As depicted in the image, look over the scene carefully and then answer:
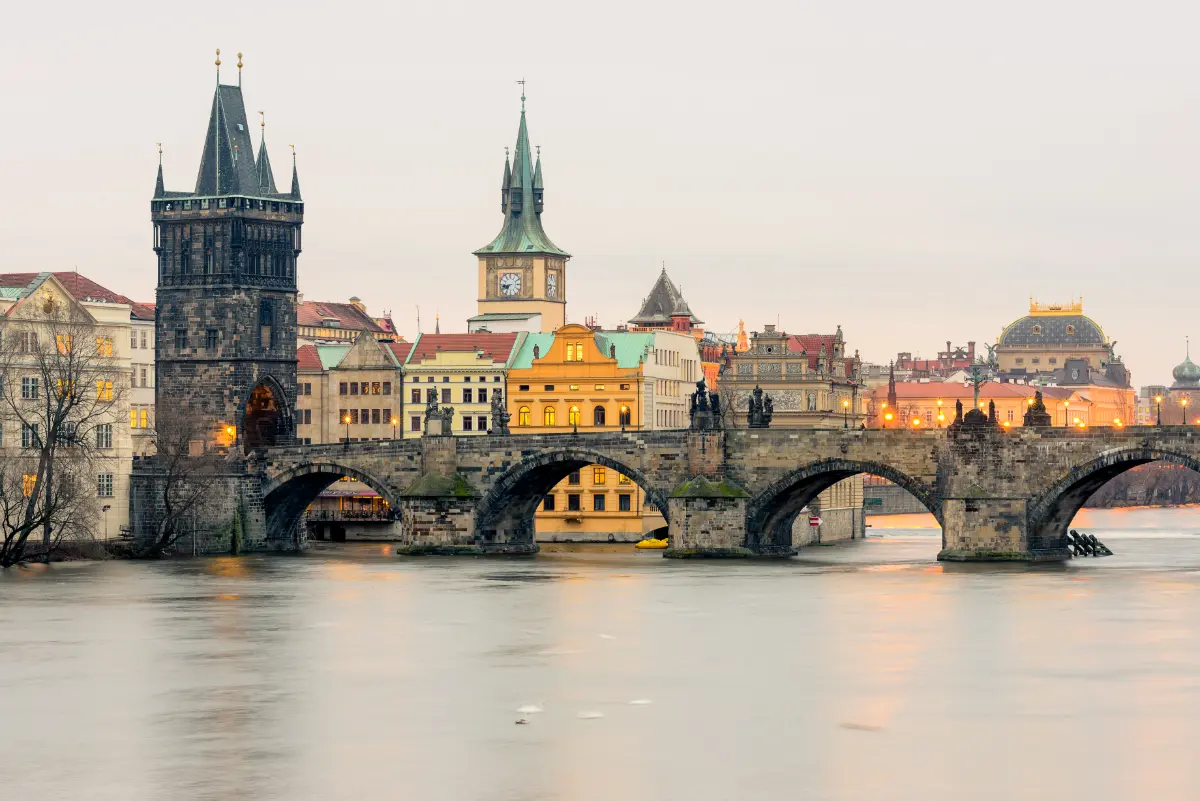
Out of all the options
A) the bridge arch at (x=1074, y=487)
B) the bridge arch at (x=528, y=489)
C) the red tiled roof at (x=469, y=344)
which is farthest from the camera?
the red tiled roof at (x=469, y=344)

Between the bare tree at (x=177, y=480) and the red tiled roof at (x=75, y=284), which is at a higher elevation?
the red tiled roof at (x=75, y=284)

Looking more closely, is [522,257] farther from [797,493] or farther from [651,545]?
[797,493]

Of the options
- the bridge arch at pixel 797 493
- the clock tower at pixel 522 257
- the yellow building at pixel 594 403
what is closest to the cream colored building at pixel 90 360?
the bridge arch at pixel 797 493

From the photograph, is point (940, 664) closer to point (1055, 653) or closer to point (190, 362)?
point (1055, 653)

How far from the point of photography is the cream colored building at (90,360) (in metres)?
97.5

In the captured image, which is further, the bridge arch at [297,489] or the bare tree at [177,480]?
the bridge arch at [297,489]

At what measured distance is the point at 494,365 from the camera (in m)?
137

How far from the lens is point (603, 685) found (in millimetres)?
59812

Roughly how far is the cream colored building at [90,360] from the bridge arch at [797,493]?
87.6 feet

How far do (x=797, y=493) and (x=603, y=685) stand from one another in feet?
152

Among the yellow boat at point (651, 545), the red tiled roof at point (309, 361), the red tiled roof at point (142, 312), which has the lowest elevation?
the yellow boat at point (651, 545)

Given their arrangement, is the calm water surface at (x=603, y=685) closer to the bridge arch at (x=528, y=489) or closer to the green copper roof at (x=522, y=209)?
the bridge arch at (x=528, y=489)

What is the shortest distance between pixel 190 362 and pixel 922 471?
1490 inches

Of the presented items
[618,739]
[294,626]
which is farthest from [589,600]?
[618,739]
